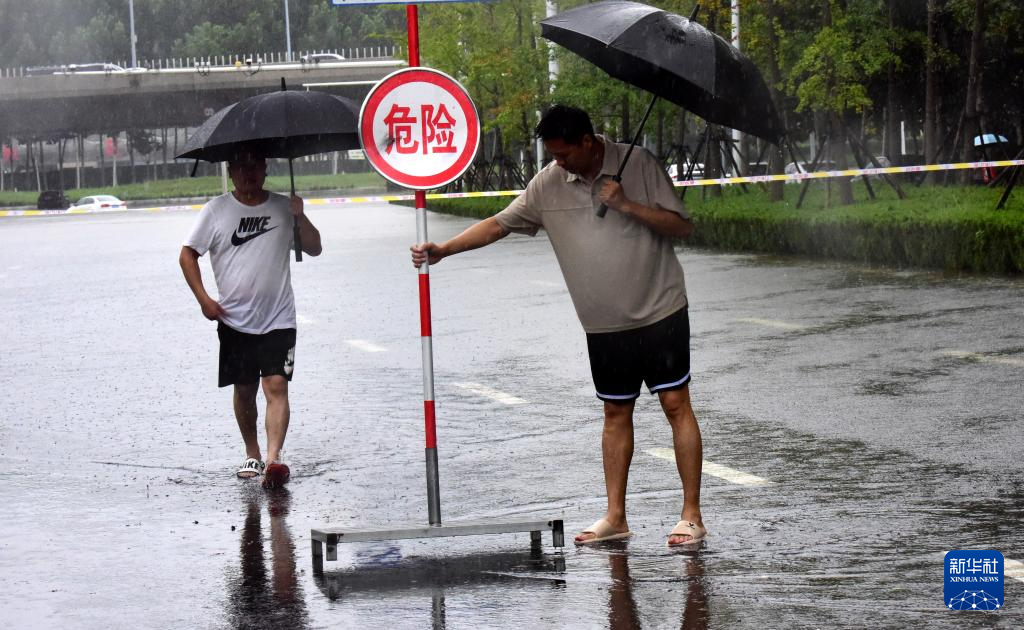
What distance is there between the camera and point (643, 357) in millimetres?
6898

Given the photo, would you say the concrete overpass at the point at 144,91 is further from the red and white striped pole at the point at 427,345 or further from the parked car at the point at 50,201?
the red and white striped pole at the point at 427,345

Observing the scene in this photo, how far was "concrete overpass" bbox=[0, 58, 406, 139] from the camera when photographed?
8844 centimetres

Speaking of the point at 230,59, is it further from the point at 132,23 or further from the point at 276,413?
the point at 276,413

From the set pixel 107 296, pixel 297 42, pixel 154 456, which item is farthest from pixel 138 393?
pixel 297 42

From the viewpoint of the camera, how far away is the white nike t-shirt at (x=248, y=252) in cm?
883

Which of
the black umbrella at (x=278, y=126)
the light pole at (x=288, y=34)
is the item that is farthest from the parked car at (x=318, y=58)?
the black umbrella at (x=278, y=126)

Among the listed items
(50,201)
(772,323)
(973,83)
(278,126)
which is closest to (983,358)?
(772,323)

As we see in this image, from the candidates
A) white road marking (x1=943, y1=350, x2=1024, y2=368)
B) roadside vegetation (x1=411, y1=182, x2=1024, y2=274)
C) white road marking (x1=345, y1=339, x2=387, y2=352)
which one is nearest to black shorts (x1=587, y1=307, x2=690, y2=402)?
white road marking (x1=943, y1=350, x2=1024, y2=368)

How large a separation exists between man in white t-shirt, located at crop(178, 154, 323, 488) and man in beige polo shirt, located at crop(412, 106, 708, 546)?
2087 millimetres

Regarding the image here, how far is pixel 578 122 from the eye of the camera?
6723 mm

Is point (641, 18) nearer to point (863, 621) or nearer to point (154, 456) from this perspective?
point (863, 621)

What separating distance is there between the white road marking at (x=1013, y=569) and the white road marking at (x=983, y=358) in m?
5.39

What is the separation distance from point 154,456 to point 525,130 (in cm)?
3768
